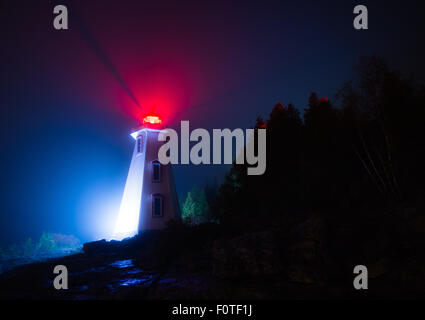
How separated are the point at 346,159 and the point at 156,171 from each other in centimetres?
1731

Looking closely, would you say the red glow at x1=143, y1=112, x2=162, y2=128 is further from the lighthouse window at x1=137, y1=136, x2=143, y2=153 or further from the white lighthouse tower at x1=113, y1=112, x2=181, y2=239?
the lighthouse window at x1=137, y1=136, x2=143, y2=153

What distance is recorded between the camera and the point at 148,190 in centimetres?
2556

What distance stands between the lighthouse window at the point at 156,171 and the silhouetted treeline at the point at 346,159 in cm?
646

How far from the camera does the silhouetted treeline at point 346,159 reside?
17544mm

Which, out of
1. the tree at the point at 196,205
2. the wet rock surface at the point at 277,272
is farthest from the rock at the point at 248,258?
the tree at the point at 196,205

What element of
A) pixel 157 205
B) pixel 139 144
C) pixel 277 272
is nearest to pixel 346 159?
pixel 277 272

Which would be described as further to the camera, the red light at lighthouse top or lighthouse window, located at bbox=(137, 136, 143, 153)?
lighthouse window, located at bbox=(137, 136, 143, 153)

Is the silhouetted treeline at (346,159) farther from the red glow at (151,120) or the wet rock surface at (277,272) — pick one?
the red glow at (151,120)

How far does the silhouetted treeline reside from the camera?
17544 mm

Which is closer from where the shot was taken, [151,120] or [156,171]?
[156,171]

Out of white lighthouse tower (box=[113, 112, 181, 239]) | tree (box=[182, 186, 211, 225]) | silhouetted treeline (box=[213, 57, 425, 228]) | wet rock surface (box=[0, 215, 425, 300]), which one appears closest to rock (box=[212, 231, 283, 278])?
wet rock surface (box=[0, 215, 425, 300])

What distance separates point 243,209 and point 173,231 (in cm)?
823

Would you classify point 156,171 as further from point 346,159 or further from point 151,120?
point 346,159

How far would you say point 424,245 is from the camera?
11641 millimetres
